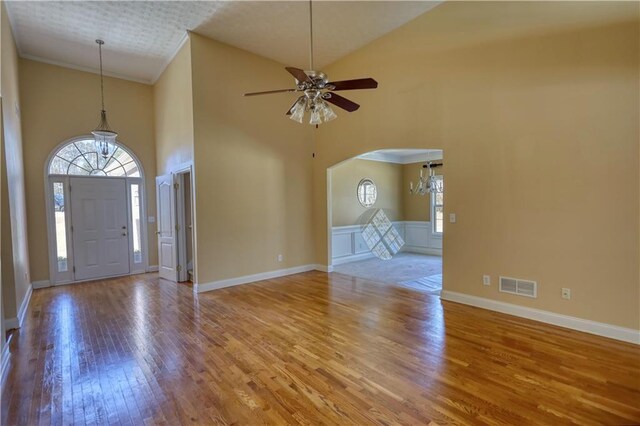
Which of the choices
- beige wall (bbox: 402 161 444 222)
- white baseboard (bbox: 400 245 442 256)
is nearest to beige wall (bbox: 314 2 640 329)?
white baseboard (bbox: 400 245 442 256)

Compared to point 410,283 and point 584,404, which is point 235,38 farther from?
point 584,404

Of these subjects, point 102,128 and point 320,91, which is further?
point 102,128

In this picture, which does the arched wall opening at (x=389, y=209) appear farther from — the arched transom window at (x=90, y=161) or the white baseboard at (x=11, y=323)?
the white baseboard at (x=11, y=323)

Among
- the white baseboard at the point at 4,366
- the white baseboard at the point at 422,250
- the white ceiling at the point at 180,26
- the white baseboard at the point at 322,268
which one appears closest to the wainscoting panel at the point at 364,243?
the white baseboard at the point at 422,250

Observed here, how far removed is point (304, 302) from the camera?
4559 millimetres

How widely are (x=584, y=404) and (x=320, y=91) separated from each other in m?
3.20

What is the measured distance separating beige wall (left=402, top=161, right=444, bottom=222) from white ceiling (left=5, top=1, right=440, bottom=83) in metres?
4.59

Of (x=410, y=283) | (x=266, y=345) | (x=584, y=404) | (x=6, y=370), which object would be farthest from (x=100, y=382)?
(x=410, y=283)

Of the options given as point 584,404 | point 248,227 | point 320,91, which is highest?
point 320,91

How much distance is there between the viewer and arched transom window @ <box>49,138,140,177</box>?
5.85m

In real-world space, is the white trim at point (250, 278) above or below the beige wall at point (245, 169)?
below

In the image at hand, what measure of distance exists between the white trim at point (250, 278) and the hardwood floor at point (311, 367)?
692mm

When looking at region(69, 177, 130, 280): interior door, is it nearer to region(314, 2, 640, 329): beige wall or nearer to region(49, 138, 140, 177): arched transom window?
region(49, 138, 140, 177): arched transom window

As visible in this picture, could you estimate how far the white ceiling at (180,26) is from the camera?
4309mm
